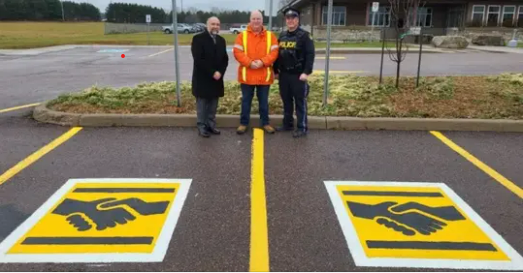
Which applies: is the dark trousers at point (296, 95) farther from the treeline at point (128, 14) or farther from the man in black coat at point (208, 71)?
the treeline at point (128, 14)

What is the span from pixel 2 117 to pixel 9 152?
2152mm

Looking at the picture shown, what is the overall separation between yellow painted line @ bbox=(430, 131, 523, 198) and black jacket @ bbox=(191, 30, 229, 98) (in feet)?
10.7

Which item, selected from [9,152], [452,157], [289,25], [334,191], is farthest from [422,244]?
[9,152]

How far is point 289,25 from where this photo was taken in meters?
5.82

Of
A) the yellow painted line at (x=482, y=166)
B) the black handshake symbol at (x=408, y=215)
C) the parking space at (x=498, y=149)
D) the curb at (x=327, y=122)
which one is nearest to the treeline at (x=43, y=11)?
the curb at (x=327, y=122)

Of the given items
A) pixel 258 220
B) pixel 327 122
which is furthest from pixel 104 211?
pixel 327 122

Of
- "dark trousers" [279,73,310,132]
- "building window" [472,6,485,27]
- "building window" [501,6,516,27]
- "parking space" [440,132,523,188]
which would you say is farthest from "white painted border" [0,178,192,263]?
"building window" [501,6,516,27]

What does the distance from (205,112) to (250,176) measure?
1.88m

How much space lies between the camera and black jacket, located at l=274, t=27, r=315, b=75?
5863 mm

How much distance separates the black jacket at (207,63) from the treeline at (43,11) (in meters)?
112

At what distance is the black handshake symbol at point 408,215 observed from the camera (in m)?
3.51

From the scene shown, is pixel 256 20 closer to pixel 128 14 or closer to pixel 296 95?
pixel 296 95

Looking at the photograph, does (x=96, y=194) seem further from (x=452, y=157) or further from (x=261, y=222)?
(x=452, y=157)

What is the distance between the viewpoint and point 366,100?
779cm
